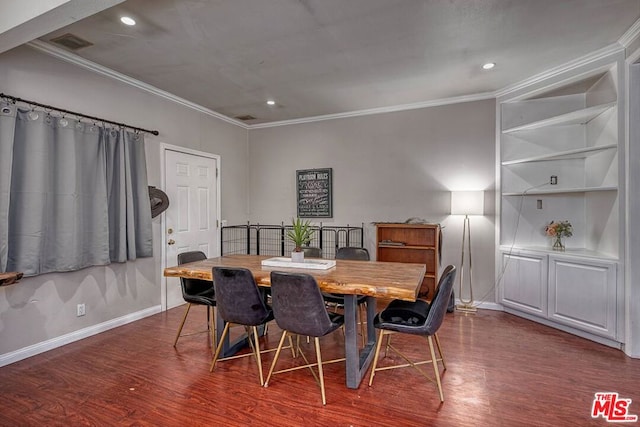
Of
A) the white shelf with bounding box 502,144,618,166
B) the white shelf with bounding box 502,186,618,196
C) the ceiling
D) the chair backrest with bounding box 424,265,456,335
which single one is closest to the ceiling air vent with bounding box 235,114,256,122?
the ceiling

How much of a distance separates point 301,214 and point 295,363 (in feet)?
9.16

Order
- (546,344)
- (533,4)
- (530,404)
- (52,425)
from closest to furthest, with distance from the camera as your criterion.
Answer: (52,425) < (530,404) < (533,4) < (546,344)

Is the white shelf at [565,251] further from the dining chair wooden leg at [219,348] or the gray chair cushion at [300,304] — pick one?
the dining chair wooden leg at [219,348]

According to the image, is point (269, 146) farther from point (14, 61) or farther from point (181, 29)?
point (14, 61)

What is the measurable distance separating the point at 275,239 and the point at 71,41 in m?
3.51

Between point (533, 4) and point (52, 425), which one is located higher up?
point (533, 4)

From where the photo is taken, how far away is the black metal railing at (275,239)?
494 centimetres

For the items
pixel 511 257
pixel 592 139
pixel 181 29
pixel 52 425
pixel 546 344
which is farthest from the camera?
pixel 511 257

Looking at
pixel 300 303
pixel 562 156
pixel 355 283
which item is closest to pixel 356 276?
pixel 355 283

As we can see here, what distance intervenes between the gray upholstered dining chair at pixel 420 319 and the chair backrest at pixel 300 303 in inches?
17.7

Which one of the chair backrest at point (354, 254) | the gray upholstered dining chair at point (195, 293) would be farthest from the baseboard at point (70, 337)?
the chair backrest at point (354, 254)

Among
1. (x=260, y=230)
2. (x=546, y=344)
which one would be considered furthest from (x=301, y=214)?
(x=546, y=344)

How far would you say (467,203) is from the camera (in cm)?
397

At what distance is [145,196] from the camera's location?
372cm
